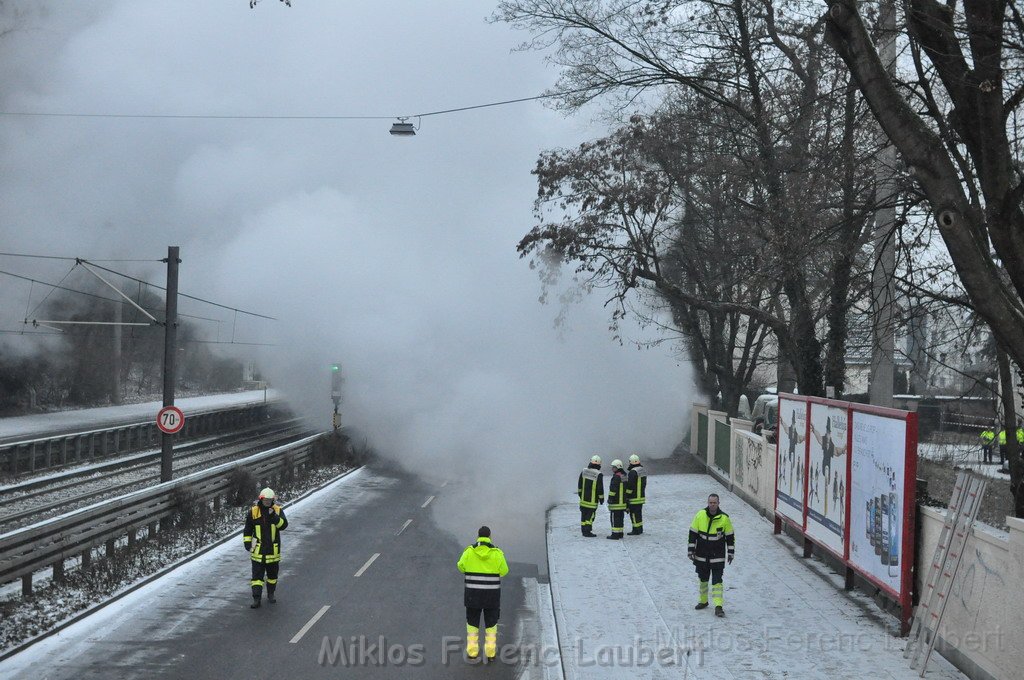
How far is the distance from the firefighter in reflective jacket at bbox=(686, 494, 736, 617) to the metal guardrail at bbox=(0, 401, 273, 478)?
860 inches


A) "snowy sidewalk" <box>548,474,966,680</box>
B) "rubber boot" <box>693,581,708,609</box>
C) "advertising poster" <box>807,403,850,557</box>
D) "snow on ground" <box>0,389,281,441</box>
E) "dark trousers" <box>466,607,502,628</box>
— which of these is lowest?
"snow on ground" <box>0,389,281,441</box>

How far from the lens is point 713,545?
40.6 feet

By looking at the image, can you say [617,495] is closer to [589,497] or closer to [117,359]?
[589,497]

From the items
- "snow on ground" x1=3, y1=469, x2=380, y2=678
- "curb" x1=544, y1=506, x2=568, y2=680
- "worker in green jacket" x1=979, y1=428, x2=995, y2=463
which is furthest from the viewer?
"worker in green jacket" x1=979, y1=428, x2=995, y2=463

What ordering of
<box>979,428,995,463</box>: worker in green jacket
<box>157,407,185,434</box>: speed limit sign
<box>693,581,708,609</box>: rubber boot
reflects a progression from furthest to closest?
<box>157,407,185,434</box>: speed limit sign → <box>979,428,995,463</box>: worker in green jacket → <box>693,581,708,609</box>: rubber boot

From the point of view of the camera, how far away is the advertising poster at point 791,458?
1600 cm

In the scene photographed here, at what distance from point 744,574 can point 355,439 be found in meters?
22.0

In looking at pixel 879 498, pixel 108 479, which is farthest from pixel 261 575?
pixel 108 479

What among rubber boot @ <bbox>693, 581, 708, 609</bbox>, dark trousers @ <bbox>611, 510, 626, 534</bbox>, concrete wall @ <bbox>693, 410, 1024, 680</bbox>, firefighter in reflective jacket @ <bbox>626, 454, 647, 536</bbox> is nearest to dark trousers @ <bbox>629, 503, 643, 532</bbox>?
firefighter in reflective jacket @ <bbox>626, 454, 647, 536</bbox>

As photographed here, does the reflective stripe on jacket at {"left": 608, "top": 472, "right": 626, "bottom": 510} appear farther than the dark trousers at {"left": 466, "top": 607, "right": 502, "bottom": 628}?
Yes

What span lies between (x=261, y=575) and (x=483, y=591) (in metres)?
3.68

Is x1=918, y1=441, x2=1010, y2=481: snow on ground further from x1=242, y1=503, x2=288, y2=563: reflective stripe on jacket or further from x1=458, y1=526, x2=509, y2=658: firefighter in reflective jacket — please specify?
x1=242, y1=503, x2=288, y2=563: reflective stripe on jacket

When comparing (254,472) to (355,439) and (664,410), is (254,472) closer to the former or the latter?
(355,439)

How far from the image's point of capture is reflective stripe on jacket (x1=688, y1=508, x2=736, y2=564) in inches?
486
